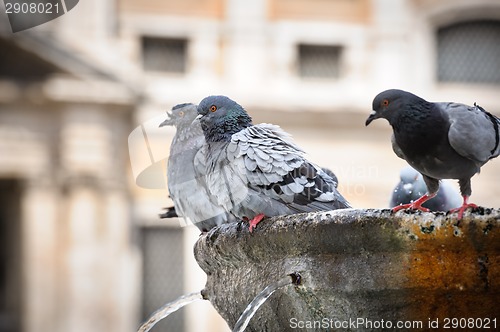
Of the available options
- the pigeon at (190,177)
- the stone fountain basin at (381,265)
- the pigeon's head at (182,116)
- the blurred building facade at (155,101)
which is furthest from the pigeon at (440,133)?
the blurred building facade at (155,101)

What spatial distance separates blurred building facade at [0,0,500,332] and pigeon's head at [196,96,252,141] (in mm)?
12893

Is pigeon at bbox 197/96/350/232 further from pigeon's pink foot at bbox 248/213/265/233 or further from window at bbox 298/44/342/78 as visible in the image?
window at bbox 298/44/342/78

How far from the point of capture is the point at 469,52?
18.8 m

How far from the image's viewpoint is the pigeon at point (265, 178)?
3.43 m

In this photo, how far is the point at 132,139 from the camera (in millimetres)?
4172

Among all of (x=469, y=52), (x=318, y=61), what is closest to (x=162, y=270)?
(x=318, y=61)

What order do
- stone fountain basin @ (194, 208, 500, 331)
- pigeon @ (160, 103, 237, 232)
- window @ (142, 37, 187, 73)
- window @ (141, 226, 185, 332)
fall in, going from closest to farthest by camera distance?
1. stone fountain basin @ (194, 208, 500, 331)
2. pigeon @ (160, 103, 237, 232)
3. window @ (141, 226, 185, 332)
4. window @ (142, 37, 187, 73)

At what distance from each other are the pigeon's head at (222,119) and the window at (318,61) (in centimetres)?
1532

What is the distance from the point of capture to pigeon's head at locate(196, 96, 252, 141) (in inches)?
147

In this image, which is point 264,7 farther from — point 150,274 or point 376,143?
point 150,274

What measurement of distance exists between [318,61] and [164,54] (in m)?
2.68

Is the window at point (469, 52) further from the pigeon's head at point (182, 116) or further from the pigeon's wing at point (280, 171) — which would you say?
the pigeon's wing at point (280, 171)

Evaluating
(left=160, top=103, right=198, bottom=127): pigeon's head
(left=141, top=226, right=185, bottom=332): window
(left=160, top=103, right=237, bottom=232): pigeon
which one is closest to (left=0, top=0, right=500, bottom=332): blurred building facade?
(left=141, top=226, right=185, bottom=332): window

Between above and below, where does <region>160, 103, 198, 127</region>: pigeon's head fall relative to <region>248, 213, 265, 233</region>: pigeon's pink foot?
above
